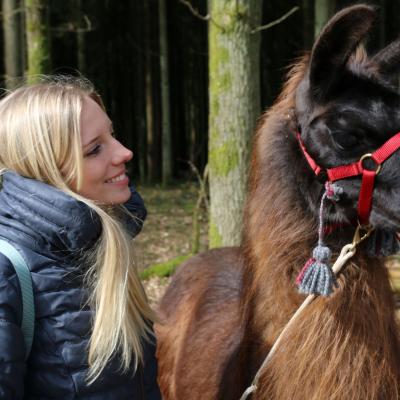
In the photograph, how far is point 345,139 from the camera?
216 centimetres

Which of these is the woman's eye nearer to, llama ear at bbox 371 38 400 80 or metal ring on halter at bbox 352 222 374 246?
metal ring on halter at bbox 352 222 374 246

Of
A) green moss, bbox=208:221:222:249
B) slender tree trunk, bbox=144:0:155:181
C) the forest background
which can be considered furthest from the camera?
slender tree trunk, bbox=144:0:155:181

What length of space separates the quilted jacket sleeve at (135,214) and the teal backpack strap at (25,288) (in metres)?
0.58

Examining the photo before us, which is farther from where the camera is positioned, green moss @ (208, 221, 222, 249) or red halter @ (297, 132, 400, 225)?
green moss @ (208, 221, 222, 249)

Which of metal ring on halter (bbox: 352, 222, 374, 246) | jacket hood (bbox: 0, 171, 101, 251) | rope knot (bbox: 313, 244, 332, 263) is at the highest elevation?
jacket hood (bbox: 0, 171, 101, 251)

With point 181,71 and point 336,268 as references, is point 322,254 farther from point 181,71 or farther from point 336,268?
point 181,71

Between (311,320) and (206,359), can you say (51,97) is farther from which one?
(206,359)

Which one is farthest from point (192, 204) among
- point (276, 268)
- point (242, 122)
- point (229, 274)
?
point (276, 268)

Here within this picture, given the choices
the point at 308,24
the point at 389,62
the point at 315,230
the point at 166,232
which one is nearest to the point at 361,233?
the point at 315,230

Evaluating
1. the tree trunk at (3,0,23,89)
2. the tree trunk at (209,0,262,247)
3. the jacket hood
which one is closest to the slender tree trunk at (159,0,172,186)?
the tree trunk at (3,0,23,89)

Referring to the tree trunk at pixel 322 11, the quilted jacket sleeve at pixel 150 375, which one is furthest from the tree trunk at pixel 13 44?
the quilted jacket sleeve at pixel 150 375

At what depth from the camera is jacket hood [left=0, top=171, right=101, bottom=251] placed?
190 cm

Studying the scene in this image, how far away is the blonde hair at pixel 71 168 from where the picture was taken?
1.98 meters

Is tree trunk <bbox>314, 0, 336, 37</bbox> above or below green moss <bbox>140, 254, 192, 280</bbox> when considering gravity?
above
